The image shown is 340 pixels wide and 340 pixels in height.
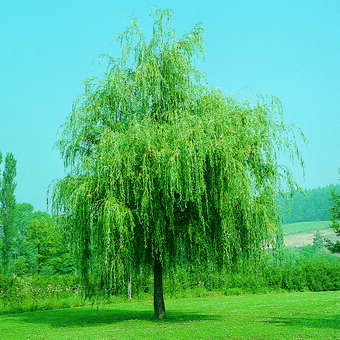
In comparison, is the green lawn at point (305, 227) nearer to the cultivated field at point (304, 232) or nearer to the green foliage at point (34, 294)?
the cultivated field at point (304, 232)

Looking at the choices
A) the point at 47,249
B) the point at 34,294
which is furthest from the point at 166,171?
the point at 47,249

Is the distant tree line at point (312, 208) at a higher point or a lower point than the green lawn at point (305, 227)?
higher

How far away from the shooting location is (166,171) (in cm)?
→ 1123

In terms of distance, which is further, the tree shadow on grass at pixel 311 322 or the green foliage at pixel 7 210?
the green foliage at pixel 7 210

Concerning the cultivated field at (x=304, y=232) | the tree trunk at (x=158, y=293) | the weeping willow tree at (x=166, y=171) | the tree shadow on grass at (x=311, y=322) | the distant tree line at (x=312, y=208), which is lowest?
the tree shadow on grass at (x=311, y=322)

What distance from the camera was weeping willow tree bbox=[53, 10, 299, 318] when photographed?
37.7 ft

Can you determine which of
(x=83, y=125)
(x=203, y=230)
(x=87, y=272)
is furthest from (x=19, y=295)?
(x=203, y=230)

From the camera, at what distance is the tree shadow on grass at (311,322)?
36.4ft

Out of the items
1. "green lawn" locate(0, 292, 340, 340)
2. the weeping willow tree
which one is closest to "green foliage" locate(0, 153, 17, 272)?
"green lawn" locate(0, 292, 340, 340)

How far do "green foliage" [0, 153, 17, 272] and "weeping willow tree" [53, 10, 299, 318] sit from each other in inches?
974

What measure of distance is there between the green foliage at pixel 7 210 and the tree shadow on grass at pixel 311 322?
27840 millimetres

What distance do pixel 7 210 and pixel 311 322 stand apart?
2986cm

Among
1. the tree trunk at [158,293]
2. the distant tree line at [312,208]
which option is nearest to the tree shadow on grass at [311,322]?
the tree trunk at [158,293]

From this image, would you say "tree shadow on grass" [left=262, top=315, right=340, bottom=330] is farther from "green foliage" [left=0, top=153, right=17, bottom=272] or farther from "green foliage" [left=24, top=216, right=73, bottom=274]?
"green foliage" [left=24, top=216, right=73, bottom=274]
